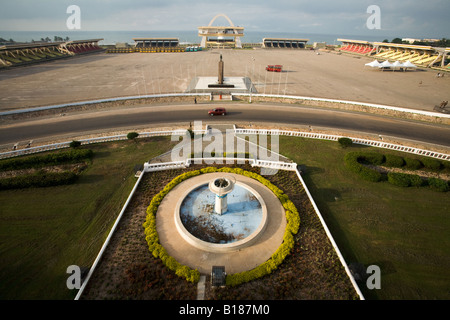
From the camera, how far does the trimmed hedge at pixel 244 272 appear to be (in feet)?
45.0

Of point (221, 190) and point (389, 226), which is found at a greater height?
point (221, 190)

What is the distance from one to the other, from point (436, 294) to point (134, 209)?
2270cm

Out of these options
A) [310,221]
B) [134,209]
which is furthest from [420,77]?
[134,209]

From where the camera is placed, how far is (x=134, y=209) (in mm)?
19125

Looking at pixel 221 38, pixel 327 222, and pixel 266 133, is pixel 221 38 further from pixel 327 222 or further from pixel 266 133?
pixel 327 222

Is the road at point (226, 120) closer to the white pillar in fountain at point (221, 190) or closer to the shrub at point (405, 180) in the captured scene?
the shrub at point (405, 180)

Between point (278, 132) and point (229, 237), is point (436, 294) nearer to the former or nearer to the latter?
point (229, 237)

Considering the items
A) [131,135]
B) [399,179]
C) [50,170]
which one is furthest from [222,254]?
[50,170]

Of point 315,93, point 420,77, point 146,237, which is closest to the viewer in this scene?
point 146,237

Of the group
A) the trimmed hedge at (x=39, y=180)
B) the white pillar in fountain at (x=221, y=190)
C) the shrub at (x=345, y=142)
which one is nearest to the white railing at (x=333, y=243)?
the white pillar in fountain at (x=221, y=190)

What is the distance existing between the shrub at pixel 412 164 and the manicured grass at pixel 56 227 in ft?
104

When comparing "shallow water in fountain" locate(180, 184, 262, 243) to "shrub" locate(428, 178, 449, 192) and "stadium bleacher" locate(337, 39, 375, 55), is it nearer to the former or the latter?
"shrub" locate(428, 178, 449, 192)

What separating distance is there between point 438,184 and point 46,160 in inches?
1713

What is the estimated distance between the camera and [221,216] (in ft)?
60.4
